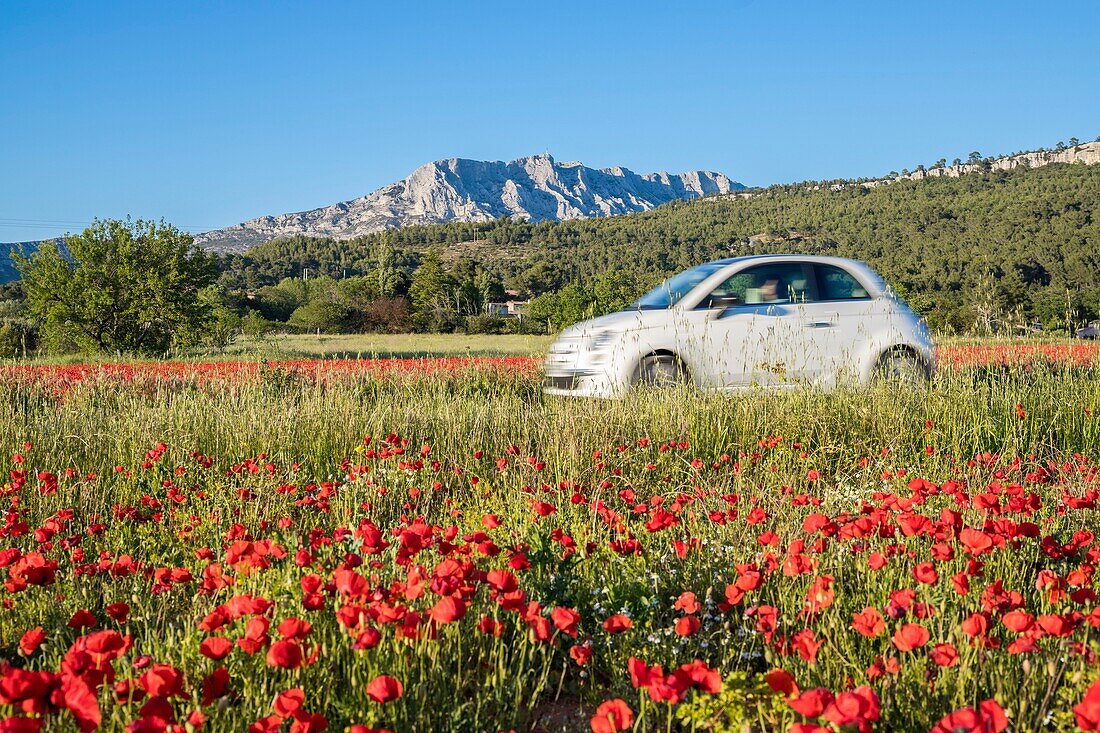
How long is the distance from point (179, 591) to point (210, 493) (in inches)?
58.1

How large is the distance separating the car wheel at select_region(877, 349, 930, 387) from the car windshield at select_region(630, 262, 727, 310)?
1930mm

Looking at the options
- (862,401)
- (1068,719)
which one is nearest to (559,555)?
(1068,719)

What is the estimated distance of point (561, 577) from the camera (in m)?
2.58

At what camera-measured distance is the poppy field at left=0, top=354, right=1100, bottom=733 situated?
5.20ft

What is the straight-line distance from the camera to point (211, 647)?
1.40 meters

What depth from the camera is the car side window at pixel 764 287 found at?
26.8ft

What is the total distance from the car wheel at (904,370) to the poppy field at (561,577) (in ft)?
1.99

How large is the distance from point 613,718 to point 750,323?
7163mm

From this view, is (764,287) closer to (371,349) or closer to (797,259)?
(797,259)

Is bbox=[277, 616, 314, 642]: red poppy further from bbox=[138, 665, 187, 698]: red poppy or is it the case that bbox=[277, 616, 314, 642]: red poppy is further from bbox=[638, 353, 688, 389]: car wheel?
bbox=[638, 353, 688, 389]: car wheel

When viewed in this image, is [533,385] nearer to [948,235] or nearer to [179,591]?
[179,591]

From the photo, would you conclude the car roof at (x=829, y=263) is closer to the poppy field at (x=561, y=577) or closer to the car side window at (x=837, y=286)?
the car side window at (x=837, y=286)

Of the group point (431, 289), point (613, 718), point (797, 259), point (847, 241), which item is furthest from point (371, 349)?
point (847, 241)

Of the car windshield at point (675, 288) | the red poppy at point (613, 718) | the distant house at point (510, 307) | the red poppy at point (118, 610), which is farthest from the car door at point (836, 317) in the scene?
the distant house at point (510, 307)
